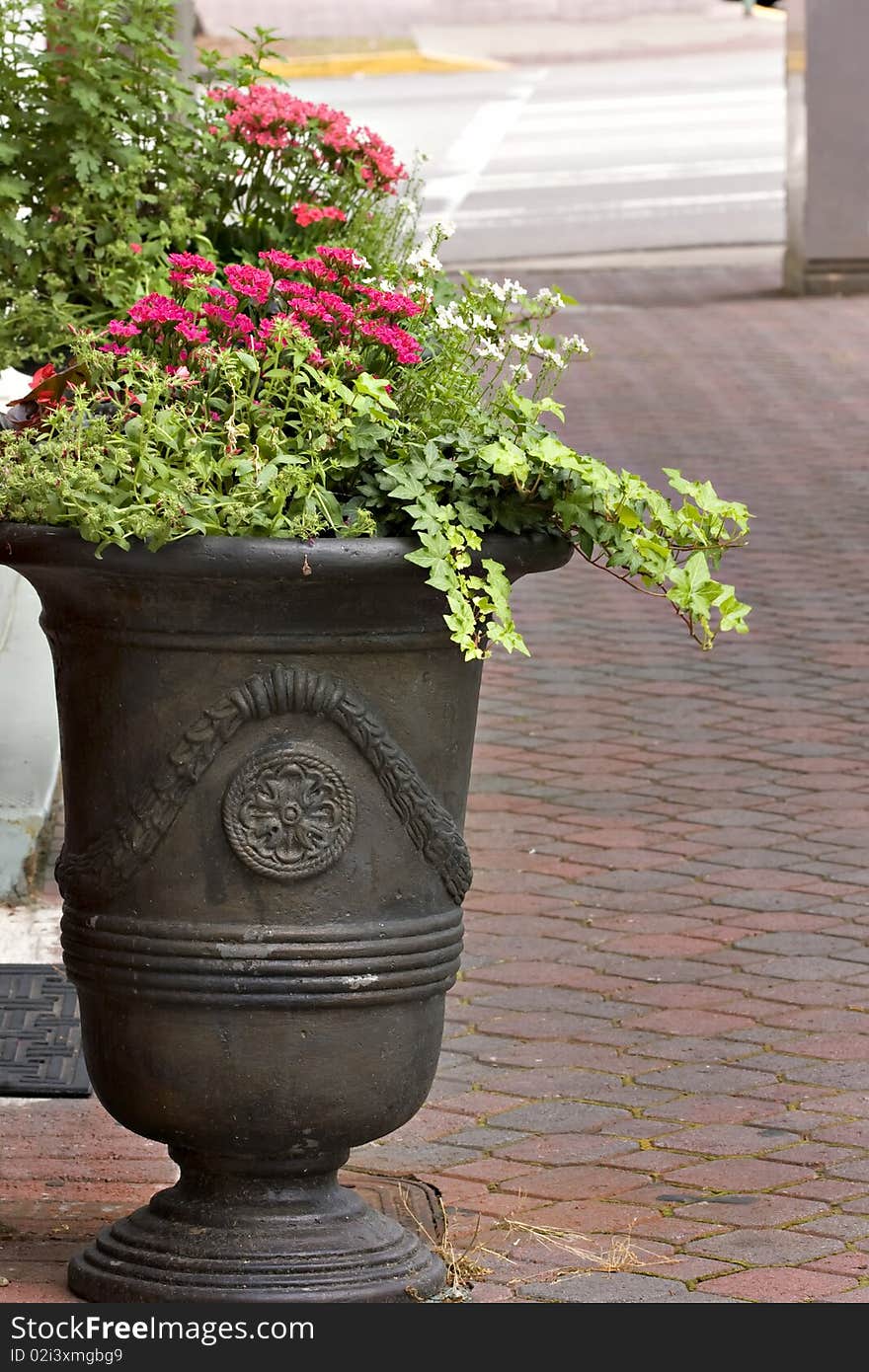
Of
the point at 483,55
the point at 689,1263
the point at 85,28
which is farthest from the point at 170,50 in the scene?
the point at 483,55

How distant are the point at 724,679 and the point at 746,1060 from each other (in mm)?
3215

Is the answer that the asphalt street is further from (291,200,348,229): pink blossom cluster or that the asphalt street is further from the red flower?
the red flower

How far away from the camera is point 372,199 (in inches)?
238

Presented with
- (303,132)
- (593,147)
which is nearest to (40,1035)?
(303,132)

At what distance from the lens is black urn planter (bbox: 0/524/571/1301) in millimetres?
3076

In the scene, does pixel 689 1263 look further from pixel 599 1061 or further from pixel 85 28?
pixel 85 28

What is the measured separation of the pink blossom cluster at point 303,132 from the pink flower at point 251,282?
233 cm

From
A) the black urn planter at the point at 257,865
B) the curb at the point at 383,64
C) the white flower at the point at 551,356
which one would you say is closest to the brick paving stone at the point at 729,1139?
the black urn planter at the point at 257,865

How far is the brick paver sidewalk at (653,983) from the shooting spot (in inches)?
142

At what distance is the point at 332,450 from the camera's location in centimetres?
320

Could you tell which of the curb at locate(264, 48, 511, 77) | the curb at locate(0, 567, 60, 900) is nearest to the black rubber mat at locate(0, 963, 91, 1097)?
the curb at locate(0, 567, 60, 900)

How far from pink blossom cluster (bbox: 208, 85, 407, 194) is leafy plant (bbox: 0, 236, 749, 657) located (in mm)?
2358

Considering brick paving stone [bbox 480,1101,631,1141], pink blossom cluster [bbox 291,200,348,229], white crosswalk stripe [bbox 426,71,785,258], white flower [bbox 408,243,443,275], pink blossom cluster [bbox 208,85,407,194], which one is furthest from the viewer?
white crosswalk stripe [bbox 426,71,785,258]

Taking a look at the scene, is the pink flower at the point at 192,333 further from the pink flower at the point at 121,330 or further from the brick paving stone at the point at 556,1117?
the brick paving stone at the point at 556,1117
